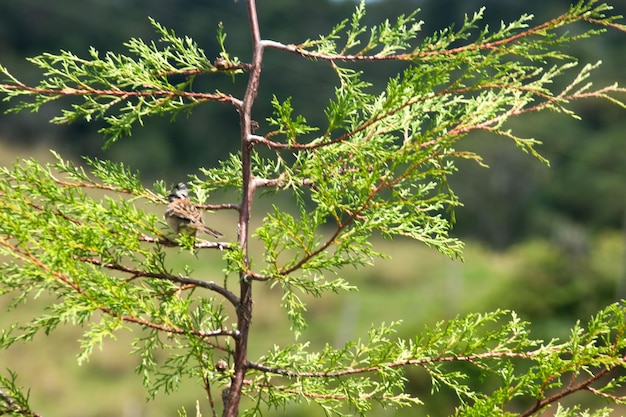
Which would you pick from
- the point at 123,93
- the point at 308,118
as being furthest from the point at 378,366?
the point at 308,118

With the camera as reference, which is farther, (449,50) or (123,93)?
(123,93)

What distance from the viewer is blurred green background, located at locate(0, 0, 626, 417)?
19484 millimetres

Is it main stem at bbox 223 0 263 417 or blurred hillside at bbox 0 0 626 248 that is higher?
blurred hillside at bbox 0 0 626 248

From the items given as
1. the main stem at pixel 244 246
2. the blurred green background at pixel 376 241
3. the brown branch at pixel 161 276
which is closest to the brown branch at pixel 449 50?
the main stem at pixel 244 246

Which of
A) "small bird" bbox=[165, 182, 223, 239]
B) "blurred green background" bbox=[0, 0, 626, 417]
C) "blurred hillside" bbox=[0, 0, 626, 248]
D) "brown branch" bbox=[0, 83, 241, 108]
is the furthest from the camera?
"blurred hillside" bbox=[0, 0, 626, 248]

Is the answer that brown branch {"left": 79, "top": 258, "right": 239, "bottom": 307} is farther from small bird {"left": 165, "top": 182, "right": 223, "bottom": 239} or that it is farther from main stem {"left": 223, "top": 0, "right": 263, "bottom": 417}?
small bird {"left": 165, "top": 182, "right": 223, "bottom": 239}

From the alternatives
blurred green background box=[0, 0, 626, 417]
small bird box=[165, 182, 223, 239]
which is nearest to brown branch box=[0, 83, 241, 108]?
small bird box=[165, 182, 223, 239]

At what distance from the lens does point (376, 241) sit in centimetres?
2789

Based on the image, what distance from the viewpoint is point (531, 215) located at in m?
45.0

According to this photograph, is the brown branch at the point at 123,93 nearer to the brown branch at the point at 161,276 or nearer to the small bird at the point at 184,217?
the small bird at the point at 184,217

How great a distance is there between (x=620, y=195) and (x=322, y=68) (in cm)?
1587

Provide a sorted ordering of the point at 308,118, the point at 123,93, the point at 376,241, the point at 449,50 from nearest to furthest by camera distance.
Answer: the point at 449,50, the point at 123,93, the point at 376,241, the point at 308,118

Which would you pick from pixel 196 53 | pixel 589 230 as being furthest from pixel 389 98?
pixel 589 230

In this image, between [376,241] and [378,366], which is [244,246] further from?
[376,241]
